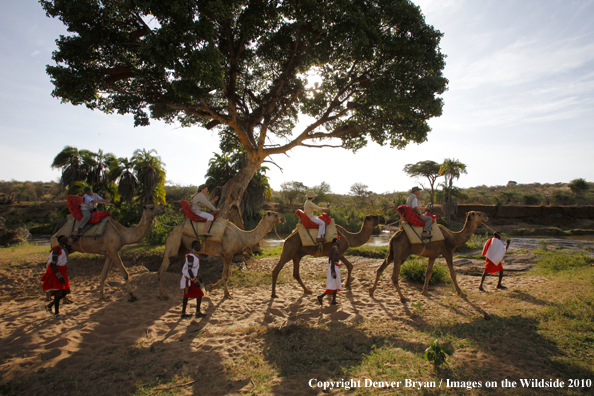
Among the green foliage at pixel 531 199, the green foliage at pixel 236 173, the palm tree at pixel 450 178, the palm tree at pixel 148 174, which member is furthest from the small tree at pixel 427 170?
the palm tree at pixel 148 174

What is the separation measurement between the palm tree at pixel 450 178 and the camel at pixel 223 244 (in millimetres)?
34209

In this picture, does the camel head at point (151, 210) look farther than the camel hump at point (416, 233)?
Yes

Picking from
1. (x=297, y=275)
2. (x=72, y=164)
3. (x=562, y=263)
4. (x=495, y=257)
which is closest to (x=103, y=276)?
(x=297, y=275)

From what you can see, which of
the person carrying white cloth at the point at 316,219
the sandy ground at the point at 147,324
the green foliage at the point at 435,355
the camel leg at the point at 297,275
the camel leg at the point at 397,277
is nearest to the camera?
the green foliage at the point at 435,355

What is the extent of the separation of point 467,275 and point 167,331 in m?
9.52

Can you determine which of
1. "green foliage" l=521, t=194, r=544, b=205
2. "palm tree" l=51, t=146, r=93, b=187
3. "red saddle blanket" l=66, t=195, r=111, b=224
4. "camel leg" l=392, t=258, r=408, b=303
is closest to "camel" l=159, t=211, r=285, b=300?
"red saddle blanket" l=66, t=195, r=111, b=224

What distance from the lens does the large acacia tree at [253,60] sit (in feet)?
27.6

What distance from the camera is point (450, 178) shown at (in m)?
38.8

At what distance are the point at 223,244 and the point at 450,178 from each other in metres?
38.3

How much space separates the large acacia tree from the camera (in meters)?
8.40

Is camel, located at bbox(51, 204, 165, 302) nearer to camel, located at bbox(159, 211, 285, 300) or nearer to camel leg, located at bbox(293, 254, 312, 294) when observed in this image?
camel, located at bbox(159, 211, 285, 300)

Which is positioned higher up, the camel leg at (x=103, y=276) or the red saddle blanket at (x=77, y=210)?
the red saddle blanket at (x=77, y=210)

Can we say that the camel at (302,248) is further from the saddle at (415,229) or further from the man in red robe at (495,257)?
the man in red robe at (495,257)

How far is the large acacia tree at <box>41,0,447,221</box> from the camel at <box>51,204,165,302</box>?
3.89 meters
